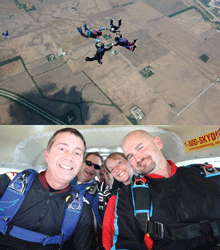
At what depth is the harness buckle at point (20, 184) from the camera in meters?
1.94

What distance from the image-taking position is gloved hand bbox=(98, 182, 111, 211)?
279cm

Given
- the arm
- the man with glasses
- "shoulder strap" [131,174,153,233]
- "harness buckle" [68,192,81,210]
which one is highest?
the arm

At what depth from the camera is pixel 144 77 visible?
7012 millimetres

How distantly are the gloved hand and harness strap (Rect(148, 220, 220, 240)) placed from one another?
138 centimetres

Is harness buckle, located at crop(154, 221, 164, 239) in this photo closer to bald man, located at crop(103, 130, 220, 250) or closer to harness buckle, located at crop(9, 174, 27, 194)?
bald man, located at crop(103, 130, 220, 250)

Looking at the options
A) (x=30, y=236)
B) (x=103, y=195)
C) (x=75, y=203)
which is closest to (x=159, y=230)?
(x=75, y=203)

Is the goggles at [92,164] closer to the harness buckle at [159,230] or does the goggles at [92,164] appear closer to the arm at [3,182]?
the arm at [3,182]

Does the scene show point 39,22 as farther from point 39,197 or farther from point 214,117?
point 214,117

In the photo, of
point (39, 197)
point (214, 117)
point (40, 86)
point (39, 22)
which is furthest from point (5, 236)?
point (39, 22)

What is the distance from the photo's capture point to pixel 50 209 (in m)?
1.97

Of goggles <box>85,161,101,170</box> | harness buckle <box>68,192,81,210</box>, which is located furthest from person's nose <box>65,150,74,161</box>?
goggles <box>85,161,101,170</box>

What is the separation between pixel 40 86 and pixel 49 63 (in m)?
1.59

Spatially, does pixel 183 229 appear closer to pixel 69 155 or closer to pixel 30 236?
pixel 69 155

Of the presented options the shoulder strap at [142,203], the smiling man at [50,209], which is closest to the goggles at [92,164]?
the smiling man at [50,209]
